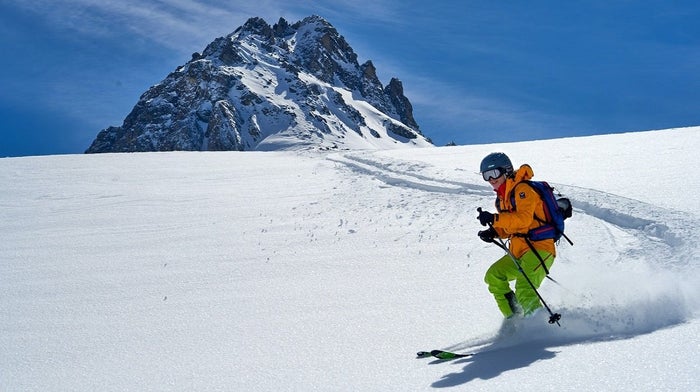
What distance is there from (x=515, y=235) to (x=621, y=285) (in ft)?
3.57

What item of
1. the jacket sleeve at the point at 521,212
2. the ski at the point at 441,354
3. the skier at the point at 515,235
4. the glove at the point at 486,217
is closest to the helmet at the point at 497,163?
the skier at the point at 515,235

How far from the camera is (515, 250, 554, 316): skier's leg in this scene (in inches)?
194

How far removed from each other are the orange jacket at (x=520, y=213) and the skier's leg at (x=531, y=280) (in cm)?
8

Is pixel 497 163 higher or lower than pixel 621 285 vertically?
higher

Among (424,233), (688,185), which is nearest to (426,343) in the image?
(424,233)

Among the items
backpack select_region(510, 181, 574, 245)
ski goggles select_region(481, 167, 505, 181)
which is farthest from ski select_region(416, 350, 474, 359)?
ski goggles select_region(481, 167, 505, 181)

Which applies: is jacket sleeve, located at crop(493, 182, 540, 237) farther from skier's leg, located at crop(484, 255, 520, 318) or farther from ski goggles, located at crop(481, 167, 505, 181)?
skier's leg, located at crop(484, 255, 520, 318)

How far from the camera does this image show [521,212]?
4.96 metres

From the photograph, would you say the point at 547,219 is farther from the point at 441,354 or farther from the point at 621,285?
the point at 441,354

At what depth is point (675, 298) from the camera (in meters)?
4.73

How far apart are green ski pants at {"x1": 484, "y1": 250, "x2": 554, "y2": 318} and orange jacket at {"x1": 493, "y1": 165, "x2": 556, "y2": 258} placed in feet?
0.32

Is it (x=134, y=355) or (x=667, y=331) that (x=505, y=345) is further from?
(x=134, y=355)

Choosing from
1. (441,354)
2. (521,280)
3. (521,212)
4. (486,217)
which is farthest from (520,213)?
(441,354)

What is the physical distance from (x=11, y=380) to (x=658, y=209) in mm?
8276
